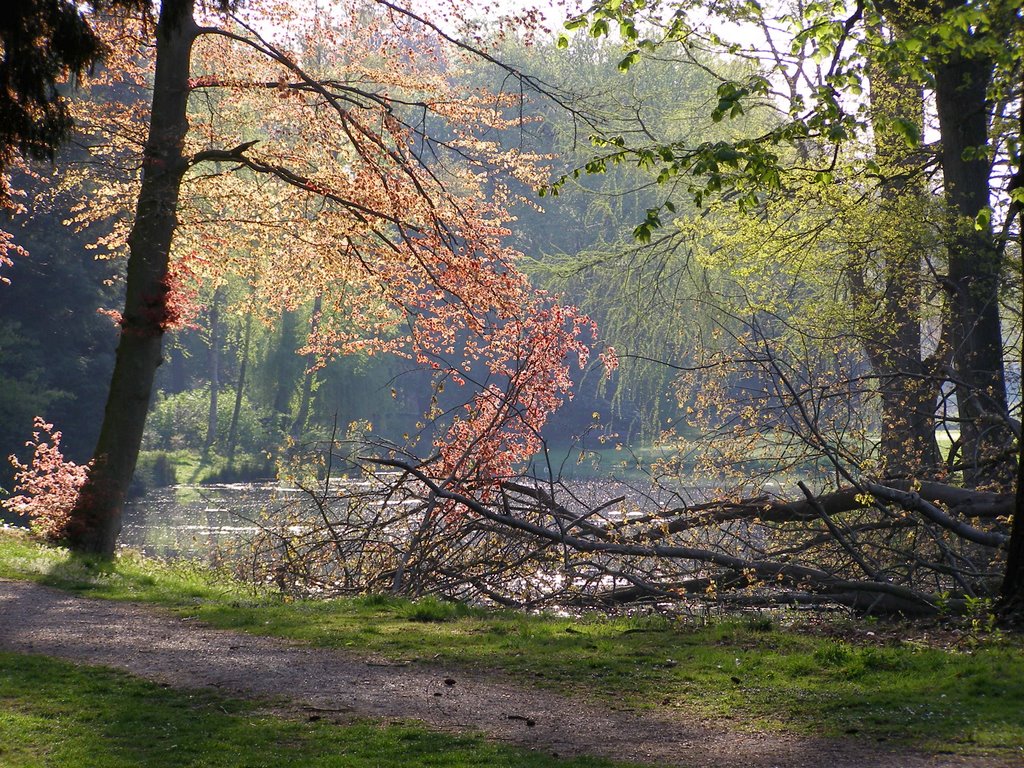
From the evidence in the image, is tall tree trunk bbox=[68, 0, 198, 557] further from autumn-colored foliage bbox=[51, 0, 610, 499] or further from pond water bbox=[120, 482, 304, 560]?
pond water bbox=[120, 482, 304, 560]

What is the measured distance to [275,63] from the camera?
55.3 ft

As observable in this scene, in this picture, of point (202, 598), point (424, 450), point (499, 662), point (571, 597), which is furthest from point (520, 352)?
point (424, 450)

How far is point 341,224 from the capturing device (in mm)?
16219

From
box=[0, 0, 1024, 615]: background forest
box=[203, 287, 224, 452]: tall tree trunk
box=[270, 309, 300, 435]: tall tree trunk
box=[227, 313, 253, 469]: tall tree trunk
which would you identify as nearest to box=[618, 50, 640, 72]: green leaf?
box=[0, 0, 1024, 615]: background forest

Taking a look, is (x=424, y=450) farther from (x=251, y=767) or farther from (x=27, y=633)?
(x=251, y=767)

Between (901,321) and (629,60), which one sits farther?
(901,321)

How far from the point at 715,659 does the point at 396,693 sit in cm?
243

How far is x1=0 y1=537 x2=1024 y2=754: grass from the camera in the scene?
622cm

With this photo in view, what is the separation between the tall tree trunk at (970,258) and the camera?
13.6 m

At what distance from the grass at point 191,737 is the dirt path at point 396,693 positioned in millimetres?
284

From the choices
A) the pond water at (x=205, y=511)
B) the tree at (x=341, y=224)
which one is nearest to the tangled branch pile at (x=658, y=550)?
the tree at (x=341, y=224)

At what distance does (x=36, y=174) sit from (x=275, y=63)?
15060 millimetres

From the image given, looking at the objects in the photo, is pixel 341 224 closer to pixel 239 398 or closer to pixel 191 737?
pixel 191 737

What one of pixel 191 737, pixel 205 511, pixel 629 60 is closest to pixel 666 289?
pixel 629 60
